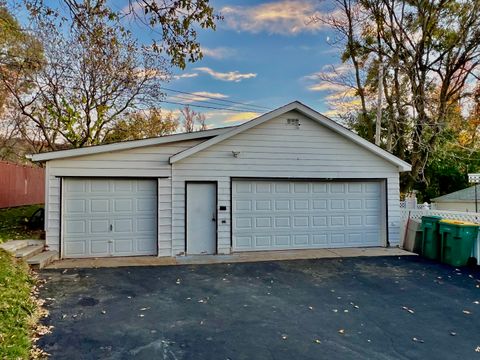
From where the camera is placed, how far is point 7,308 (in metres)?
4.42

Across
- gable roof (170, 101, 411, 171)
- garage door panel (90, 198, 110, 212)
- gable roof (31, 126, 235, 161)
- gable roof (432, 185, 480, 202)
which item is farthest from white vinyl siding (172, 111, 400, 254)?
gable roof (432, 185, 480, 202)

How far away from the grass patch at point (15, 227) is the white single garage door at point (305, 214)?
5.81m

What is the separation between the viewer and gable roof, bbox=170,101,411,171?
886cm

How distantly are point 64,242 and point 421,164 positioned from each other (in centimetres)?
1507

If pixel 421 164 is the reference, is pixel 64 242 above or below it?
below

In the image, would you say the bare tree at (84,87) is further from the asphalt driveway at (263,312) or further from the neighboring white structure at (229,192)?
the asphalt driveway at (263,312)

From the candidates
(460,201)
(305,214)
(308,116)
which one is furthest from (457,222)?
(460,201)

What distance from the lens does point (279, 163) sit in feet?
31.7

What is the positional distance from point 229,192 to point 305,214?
7.61ft

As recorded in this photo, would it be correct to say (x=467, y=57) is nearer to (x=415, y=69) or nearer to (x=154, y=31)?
(x=415, y=69)

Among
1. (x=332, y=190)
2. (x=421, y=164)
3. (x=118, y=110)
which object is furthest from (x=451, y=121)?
(x=118, y=110)

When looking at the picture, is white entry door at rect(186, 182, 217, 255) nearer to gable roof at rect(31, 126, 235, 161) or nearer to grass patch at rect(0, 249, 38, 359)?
gable roof at rect(31, 126, 235, 161)

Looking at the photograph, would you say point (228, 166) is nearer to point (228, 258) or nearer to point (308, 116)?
point (228, 258)

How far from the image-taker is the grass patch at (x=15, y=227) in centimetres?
959
